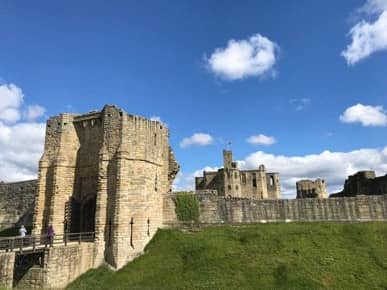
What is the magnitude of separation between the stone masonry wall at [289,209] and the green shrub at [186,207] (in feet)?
1.39

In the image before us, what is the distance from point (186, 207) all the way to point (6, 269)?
11.0 meters

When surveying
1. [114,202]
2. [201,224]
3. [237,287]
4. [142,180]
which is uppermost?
[142,180]

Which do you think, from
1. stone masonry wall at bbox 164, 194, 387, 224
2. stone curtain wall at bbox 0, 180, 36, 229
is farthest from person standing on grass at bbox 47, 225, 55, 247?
stone curtain wall at bbox 0, 180, 36, 229

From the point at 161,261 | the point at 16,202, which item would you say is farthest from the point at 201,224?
the point at 16,202

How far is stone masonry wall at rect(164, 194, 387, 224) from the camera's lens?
20938mm

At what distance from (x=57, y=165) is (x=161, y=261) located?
906 cm

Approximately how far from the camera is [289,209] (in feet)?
70.6

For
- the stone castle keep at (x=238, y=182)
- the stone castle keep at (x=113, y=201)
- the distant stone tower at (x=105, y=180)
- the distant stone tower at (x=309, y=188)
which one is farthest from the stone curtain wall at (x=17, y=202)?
the distant stone tower at (x=309, y=188)

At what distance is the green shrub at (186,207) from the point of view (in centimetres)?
2053

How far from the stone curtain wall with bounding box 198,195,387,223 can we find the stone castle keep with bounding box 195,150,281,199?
31.5 m

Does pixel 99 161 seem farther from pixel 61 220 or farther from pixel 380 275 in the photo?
pixel 380 275

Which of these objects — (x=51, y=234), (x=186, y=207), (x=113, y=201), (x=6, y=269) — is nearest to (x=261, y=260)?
(x=186, y=207)

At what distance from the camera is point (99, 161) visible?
18.4 meters

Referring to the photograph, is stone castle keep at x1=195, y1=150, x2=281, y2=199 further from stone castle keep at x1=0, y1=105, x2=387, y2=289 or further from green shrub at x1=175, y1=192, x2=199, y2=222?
green shrub at x1=175, y1=192, x2=199, y2=222
